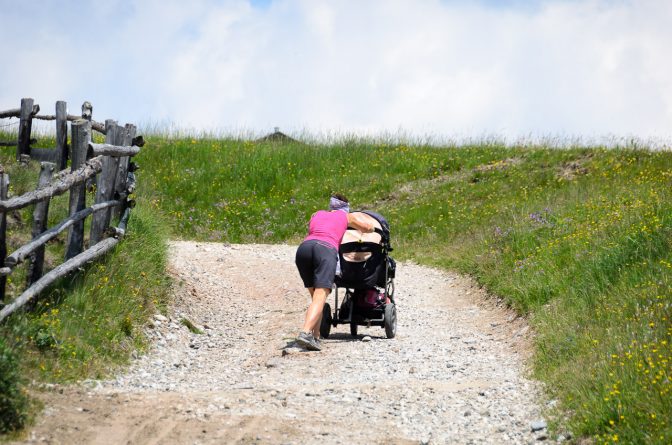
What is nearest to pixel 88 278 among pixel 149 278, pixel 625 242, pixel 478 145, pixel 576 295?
pixel 149 278

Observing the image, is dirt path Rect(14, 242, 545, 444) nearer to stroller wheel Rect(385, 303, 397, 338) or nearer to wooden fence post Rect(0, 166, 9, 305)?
stroller wheel Rect(385, 303, 397, 338)

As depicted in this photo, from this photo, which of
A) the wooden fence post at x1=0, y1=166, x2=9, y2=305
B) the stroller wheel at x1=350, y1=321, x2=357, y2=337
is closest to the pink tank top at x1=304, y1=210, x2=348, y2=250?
the stroller wheel at x1=350, y1=321, x2=357, y2=337

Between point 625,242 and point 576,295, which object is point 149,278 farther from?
point 625,242

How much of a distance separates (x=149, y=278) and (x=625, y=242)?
21.2 ft

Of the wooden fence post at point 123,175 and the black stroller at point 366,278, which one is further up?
the wooden fence post at point 123,175

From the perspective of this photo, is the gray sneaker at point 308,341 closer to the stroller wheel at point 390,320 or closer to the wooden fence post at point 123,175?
the stroller wheel at point 390,320

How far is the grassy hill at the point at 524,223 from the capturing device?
7641mm

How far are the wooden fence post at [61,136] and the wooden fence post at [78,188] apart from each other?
4.81 m

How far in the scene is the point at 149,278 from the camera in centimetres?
1177

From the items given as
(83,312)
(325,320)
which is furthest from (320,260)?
(83,312)

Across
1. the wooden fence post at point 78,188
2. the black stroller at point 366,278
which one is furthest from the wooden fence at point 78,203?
the black stroller at point 366,278

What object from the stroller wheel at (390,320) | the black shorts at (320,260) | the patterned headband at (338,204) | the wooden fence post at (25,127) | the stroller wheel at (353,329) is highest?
the wooden fence post at (25,127)

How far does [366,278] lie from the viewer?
432 inches

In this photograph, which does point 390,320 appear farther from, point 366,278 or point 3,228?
point 3,228
